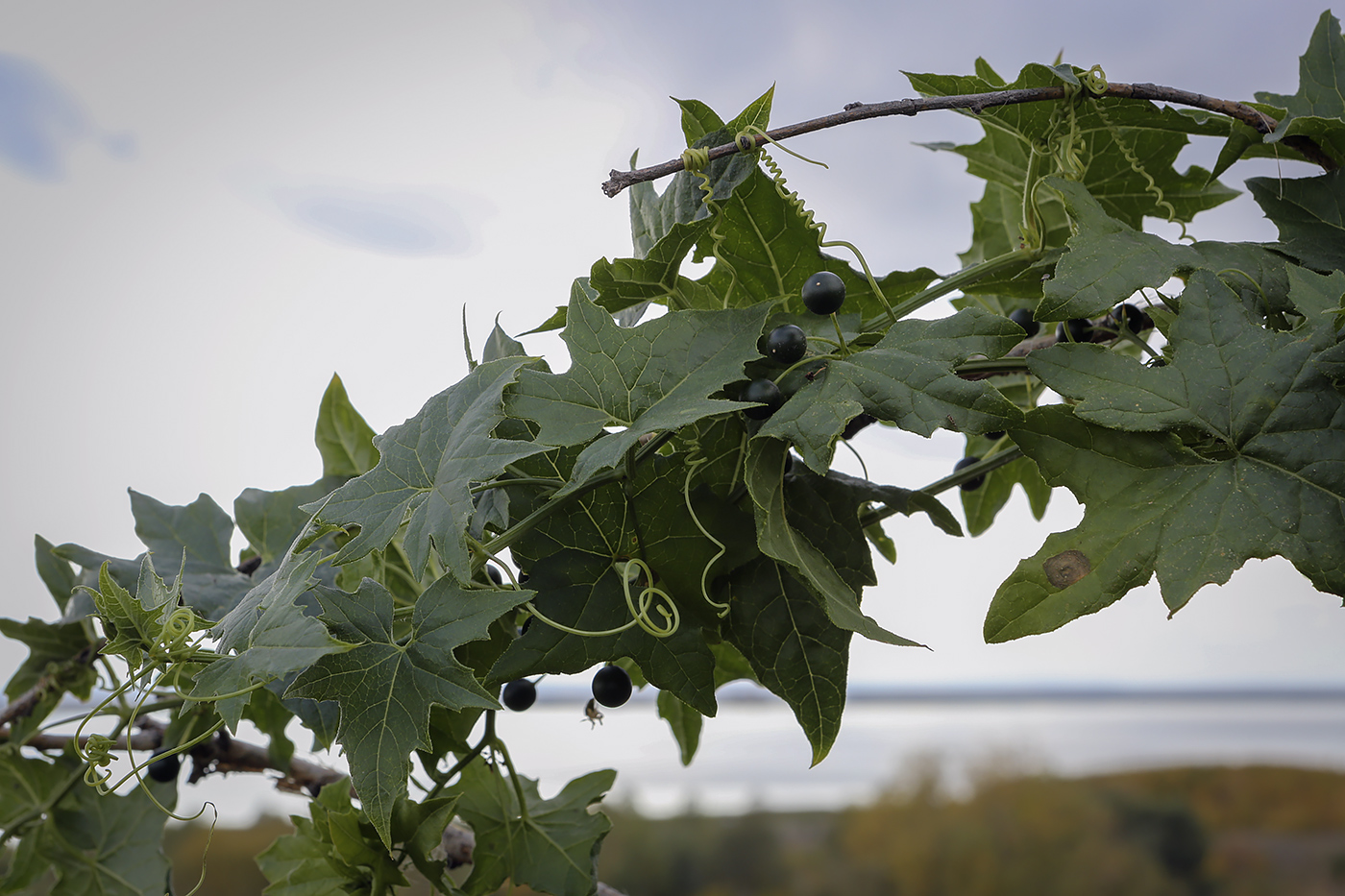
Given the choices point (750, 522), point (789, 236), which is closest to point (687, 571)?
point (750, 522)

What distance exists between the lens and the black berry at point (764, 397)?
1.14ft

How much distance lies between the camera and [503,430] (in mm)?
388

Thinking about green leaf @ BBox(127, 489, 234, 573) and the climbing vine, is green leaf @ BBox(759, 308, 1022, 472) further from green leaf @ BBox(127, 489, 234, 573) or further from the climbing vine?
green leaf @ BBox(127, 489, 234, 573)

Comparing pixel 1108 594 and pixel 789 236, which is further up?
pixel 789 236

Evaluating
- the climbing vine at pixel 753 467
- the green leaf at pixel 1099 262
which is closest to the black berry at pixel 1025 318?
the climbing vine at pixel 753 467

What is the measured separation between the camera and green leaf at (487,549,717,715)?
0.38m

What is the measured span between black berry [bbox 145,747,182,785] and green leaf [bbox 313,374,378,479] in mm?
240

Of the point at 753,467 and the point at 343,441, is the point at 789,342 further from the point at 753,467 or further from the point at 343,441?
the point at 343,441

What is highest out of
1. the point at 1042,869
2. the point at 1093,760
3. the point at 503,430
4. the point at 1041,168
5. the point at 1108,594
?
the point at 1041,168

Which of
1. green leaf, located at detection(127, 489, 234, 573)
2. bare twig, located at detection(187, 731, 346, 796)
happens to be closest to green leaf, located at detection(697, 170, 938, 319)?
green leaf, located at detection(127, 489, 234, 573)

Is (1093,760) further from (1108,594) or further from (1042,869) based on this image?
(1108,594)

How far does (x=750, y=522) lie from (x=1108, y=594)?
0.15 m

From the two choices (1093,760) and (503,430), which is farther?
(1093,760)

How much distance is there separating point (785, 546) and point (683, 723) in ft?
0.84
